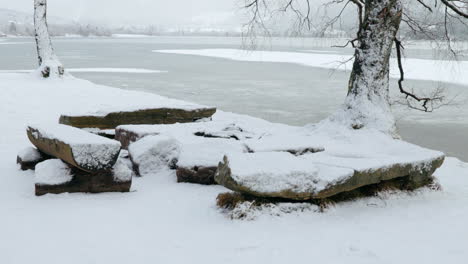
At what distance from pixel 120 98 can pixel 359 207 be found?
1047 cm

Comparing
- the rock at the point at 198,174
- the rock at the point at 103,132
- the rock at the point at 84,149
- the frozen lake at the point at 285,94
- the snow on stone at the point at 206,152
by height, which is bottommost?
the frozen lake at the point at 285,94

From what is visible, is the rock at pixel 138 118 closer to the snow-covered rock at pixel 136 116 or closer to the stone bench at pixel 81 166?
the snow-covered rock at pixel 136 116

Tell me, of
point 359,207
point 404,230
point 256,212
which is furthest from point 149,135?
point 404,230

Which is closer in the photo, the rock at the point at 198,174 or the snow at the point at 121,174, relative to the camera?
the snow at the point at 121,174

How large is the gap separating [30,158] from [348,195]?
13.3 feet

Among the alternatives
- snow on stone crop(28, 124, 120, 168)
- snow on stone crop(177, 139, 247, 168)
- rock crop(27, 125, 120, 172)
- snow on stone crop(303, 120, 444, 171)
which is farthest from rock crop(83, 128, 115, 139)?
snow on stone crop(303, 120, 444, 171)

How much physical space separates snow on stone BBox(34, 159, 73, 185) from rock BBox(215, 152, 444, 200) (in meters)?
1.75

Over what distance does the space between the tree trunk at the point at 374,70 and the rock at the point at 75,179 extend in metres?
3.65

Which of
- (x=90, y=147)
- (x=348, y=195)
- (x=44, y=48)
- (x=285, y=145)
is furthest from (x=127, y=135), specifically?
(x=44, y=48)

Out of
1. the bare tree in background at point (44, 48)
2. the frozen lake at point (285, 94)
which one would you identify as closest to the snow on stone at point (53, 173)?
the frozen lake at point (285, 94)

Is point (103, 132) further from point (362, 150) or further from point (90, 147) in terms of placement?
point (362, 150)

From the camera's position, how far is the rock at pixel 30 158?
20.2ft

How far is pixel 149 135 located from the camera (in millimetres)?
6555

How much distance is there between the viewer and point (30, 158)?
20.3 ft
